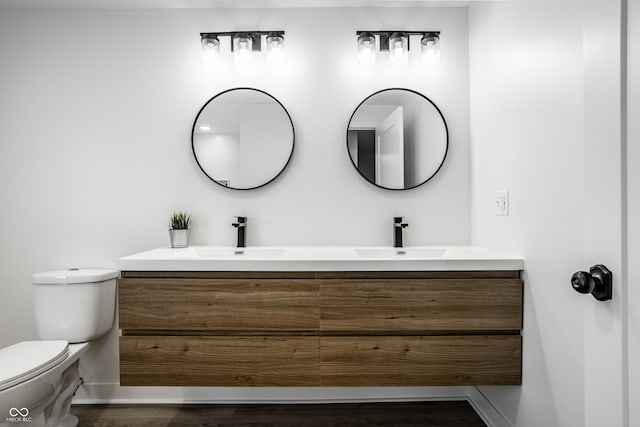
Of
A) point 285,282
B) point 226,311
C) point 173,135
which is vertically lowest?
point 226,311

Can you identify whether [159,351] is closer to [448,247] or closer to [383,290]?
[383,290]

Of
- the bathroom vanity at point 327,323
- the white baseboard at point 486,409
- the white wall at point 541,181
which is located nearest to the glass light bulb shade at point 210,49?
the bathroom vanity at point 327,323

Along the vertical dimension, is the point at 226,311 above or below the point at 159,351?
above

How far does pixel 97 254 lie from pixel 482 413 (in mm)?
2253

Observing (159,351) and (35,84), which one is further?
(35,84)

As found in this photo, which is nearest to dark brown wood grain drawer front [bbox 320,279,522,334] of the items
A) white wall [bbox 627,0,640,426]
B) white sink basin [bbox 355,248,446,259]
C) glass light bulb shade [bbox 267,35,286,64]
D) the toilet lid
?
white sink basin [bbox 355,248,446,259]

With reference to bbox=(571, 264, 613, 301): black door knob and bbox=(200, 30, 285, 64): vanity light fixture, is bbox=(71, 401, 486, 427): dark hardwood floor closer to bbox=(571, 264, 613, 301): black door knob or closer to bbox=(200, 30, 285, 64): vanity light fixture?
bbox=(571, 264, 613, 301): black door knob

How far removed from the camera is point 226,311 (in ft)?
5.27

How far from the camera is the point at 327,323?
1.60 meters

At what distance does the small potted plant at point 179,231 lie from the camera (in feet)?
7.00

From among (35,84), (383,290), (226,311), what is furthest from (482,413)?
(35,84)

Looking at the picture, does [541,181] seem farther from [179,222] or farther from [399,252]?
[179,222]

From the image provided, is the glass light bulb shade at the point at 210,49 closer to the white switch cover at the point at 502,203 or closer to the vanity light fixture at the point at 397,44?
the vanity light fixture at the point at 397,44

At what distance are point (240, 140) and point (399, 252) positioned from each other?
1095mm
